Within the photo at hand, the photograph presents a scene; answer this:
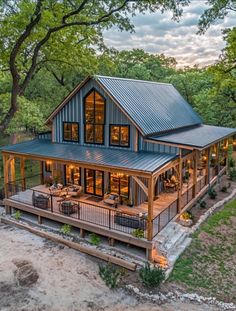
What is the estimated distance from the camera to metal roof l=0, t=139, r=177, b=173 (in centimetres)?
1255

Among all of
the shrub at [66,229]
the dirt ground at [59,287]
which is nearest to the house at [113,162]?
the shrub at [66,229]

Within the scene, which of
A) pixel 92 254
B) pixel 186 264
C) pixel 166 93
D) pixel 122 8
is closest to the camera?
pixel 186 264

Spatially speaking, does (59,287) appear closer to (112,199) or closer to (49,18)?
(112,199)

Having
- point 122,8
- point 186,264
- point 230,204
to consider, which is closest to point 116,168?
point 186,264

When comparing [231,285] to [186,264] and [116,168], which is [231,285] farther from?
[116,168]

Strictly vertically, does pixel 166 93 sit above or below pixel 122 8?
below

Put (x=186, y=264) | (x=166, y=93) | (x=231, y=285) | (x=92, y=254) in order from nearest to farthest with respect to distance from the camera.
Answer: (x=231, y=285), (x=186, y=264), (x=92, y=254), (x=166, y=93)

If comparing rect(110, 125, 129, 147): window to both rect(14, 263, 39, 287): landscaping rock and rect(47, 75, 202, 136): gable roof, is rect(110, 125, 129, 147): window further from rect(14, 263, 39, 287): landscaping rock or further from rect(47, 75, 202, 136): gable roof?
rect(14, 263, 39, 287): landscaping rock

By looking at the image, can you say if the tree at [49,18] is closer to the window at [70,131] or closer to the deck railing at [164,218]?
the window at [70,131]

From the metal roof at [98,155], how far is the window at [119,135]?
45cm

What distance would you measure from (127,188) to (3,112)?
12585mm

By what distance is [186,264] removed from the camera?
446 inches

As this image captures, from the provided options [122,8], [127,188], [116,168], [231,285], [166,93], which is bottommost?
[231,285]

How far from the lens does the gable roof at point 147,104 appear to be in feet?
49.1
